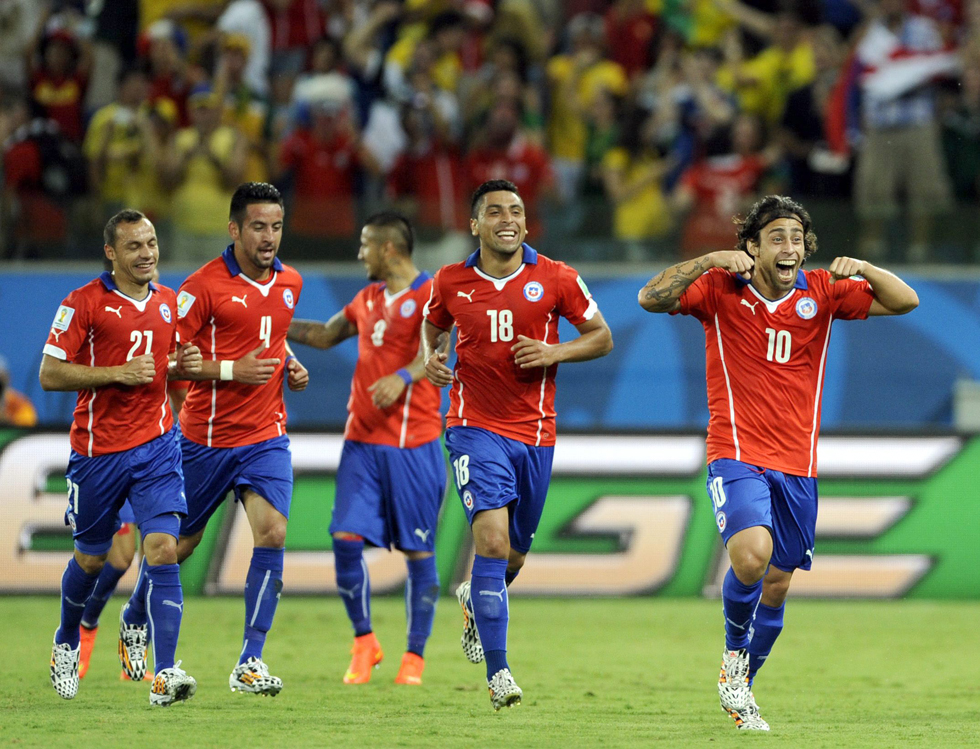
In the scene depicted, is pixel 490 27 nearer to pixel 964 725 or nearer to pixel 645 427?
pixel 645 427

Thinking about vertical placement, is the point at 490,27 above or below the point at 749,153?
above

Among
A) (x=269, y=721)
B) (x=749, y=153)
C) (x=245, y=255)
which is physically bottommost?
(x=269, y=721)

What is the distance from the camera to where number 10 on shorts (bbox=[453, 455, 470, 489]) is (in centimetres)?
721

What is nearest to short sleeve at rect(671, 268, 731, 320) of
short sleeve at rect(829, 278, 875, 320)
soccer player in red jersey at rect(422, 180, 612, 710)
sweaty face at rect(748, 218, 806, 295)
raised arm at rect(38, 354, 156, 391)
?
sweaty face at rect(748, 218, 806, 295)

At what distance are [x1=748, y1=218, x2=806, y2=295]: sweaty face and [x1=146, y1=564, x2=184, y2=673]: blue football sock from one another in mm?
3259

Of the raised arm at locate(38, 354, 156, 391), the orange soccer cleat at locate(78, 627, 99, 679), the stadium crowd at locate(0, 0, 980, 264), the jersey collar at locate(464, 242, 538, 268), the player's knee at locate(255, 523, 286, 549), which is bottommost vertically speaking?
the orange soccer cleat at locate(78, 627, 99, 679)

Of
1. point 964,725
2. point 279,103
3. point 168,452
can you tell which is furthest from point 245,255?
point 279,103

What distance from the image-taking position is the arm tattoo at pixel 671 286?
22.4 feet

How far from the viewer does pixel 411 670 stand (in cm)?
830

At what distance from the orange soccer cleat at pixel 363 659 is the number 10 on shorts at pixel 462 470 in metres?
1.60

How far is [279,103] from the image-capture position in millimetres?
15320

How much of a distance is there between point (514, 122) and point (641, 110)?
1583 millimetres

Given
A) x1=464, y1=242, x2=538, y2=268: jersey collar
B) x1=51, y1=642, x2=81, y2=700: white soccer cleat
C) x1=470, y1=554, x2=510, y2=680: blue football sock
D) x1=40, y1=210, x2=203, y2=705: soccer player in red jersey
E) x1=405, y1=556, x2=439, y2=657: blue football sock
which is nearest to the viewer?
x1=470, y1=554, x2=510, y2=680: blue football sock

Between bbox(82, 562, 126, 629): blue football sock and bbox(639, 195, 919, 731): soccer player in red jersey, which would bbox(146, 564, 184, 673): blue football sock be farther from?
bbox(639, 195, 919, 731): soccer player in red jersey
